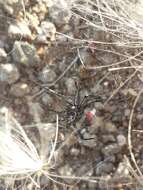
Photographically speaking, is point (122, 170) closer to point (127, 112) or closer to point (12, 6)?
point (127, 112)

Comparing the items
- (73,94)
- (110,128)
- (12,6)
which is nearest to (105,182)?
(110,128)

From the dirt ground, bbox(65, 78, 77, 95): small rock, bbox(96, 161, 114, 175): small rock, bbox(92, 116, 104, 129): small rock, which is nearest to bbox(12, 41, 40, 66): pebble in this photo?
the dirt ground

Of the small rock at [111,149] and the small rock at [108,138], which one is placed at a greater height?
the small rock at [108,138]

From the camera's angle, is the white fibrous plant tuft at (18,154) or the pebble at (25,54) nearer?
the white fibrous plant tuft at (18,154)

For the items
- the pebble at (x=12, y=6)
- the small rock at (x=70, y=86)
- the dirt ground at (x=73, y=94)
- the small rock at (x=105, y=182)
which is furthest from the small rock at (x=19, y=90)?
the small rock at (x=105, y=182)

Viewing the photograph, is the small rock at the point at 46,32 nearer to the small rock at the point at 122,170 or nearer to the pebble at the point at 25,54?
the pebble at the point at 25,54

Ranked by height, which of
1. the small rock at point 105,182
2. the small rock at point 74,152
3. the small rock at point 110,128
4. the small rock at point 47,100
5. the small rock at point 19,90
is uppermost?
the small rock at point 19,90
